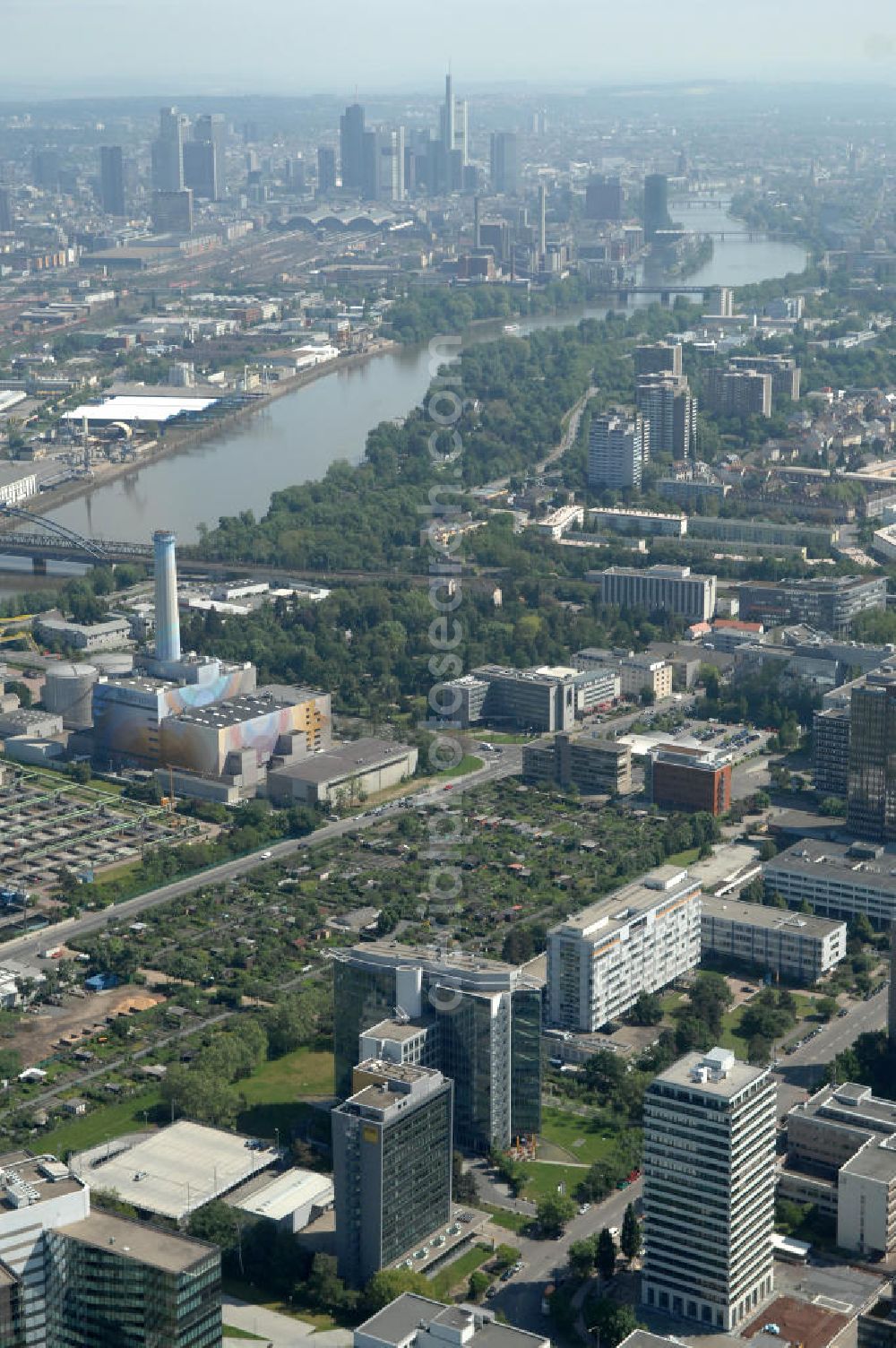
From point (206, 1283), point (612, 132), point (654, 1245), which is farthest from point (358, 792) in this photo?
point (612, 132)

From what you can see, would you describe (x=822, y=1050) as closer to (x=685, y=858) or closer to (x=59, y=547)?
(x=685, y=858)

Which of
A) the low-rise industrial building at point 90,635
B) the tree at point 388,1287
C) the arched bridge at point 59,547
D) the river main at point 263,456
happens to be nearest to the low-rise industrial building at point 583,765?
the low-rise industrial building at point 90,635

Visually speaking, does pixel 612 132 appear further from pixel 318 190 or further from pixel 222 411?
pixel 222 411

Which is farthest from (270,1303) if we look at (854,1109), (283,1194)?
(854,1109)

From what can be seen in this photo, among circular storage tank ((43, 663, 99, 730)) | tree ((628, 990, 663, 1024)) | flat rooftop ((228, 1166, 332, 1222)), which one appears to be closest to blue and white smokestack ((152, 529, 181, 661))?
circular storage tank ((43, 663, 99, 730))

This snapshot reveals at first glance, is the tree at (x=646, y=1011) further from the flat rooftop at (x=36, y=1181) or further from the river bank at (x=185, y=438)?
the river bank at (x=185, y=438)

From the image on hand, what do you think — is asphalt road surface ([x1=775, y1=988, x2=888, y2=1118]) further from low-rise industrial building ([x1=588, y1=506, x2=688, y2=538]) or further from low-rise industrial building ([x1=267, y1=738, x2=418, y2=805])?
low-rise industrial building ([x1=588, y1=506, x2=688, y2=538])
